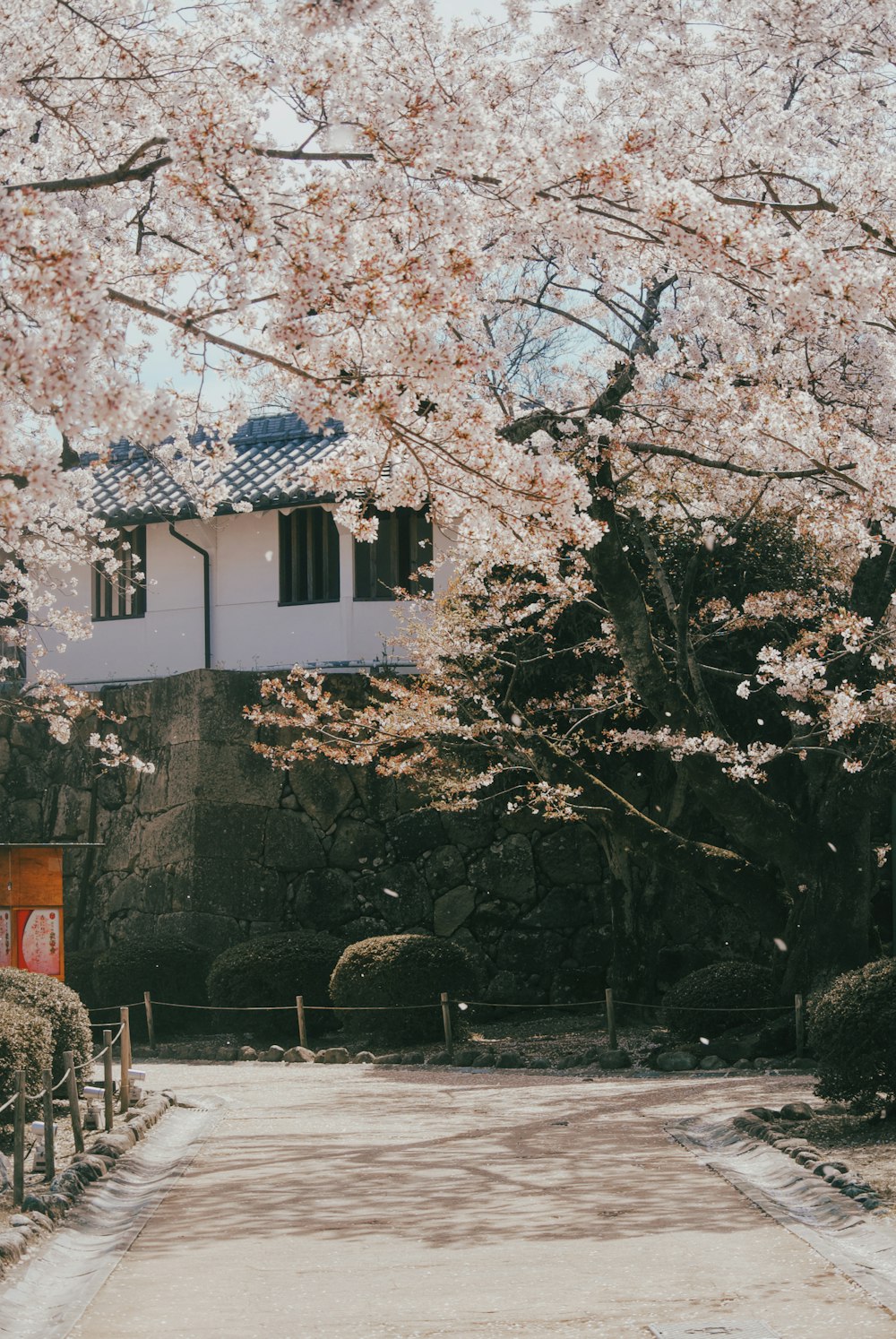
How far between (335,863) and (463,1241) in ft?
43.7

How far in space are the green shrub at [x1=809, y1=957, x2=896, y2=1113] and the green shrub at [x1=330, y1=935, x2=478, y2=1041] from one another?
7551mm

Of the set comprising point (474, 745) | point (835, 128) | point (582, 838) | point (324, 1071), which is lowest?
point (324, 1071)

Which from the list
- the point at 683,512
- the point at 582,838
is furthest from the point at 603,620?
the point at 582,838

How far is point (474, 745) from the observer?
1811 cm

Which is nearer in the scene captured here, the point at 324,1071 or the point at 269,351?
the point at 269,351

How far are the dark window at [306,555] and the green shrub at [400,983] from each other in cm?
672

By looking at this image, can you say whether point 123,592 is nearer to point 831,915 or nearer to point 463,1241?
point 831,915

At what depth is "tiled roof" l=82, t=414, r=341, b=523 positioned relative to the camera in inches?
856

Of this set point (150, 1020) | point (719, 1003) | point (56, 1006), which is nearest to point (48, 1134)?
point (56, 1006)

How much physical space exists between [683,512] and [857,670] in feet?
8.11

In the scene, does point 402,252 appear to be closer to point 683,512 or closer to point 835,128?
point 835,128

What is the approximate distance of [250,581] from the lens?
22.8 metres

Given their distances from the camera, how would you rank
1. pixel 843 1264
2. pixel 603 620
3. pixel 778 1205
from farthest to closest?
pixel 603 620 < pixel 778 1205 < pixel 843 1264

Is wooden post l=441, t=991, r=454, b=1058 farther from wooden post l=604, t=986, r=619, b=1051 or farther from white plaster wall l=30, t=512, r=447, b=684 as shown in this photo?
white plaster wall l=30, t=512, r=447, b=684
